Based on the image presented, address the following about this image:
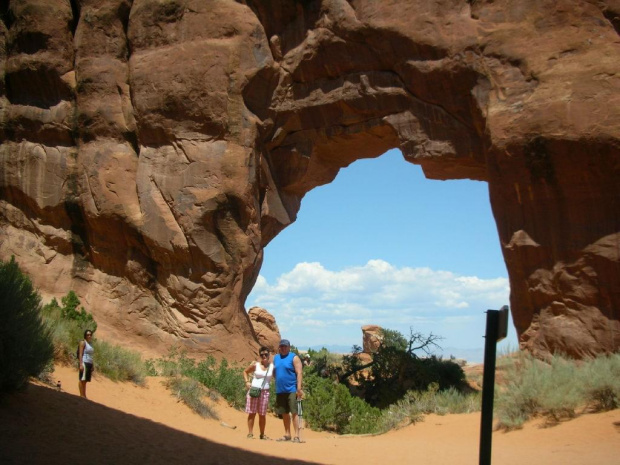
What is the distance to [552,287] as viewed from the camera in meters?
11.0

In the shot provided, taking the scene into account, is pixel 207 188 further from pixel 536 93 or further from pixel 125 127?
pixel 536 93

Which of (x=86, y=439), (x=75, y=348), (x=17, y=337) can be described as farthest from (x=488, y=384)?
(x=75, y=348)

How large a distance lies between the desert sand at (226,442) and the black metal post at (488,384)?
299 centimetres

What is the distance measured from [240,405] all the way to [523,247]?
21.2 feet

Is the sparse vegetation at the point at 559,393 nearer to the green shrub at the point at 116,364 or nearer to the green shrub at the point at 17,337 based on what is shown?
the green shrub at the point at 17,337

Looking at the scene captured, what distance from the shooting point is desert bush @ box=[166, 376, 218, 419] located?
11.4 m

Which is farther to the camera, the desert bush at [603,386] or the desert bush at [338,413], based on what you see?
the desert bush at [338,413]

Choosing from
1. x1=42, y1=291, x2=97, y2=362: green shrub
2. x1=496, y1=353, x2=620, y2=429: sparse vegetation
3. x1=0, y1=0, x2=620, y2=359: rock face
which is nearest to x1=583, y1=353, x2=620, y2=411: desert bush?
x1=496, y1=353, x2=620, y2=429: sparse vegetation

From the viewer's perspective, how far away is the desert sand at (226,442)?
18.0 feet

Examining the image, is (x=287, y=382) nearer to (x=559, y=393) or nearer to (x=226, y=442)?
(x=226, y=442)

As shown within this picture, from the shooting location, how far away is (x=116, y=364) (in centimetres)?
1188

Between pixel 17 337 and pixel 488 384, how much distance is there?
4867mm

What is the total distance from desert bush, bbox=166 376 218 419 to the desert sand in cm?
106

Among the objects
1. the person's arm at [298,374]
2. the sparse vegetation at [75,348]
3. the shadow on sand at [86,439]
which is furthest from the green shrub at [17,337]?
the sparse vegetation at [75,348]
